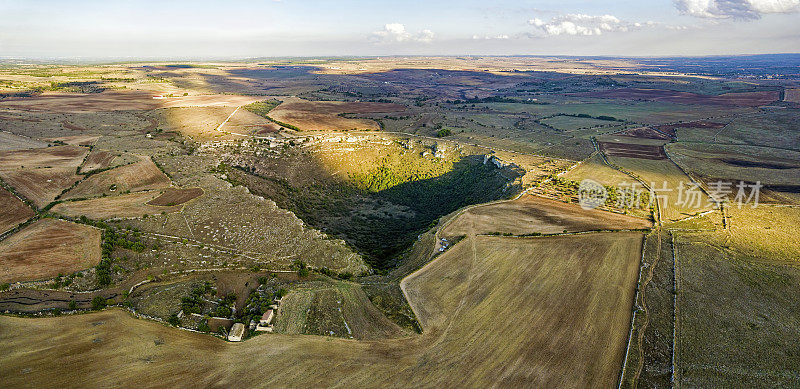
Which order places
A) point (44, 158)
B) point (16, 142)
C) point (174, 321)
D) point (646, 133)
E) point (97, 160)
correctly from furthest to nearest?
point (646, 133), point (16, 142), point (97, 160), point (44, 158), point (174, 321)

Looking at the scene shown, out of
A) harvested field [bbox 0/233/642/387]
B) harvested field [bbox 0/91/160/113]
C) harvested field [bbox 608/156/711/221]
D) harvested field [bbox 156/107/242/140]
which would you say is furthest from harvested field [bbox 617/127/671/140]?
harvested field [bbox 0/91/160/113]

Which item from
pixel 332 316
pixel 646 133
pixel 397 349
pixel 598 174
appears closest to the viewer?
pixel 397 349

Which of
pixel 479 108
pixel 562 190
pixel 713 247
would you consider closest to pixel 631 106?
pixel 479 108

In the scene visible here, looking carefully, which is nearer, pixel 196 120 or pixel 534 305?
pixel 534 305

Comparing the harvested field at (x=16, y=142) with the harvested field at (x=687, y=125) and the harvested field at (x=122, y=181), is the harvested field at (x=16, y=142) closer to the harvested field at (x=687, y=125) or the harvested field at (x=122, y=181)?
the harvested field at (x=122, y=181)

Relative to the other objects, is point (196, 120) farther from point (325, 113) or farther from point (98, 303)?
Answer: point (98, 303)

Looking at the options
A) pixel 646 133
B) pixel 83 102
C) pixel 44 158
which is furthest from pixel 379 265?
pixel 83 102

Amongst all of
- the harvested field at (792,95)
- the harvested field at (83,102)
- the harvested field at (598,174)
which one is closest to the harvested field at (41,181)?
the harvested field at (83,102)
